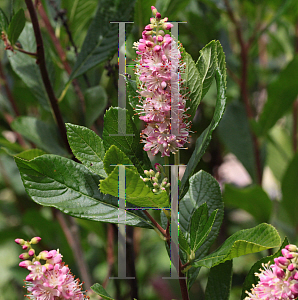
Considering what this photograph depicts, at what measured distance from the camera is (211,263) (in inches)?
18.2

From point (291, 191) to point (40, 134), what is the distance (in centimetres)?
81

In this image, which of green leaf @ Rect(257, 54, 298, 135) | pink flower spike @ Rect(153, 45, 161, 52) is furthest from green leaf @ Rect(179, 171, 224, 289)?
green leaf @ Rect(257, 54, 298, 135)

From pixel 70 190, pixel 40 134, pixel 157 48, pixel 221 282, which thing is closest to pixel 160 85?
pixel 157 48

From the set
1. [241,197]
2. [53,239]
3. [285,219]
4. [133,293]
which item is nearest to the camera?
[133,293]

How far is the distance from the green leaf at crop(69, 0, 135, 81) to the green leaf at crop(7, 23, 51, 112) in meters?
0.09

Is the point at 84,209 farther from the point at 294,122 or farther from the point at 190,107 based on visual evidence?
the point at 294,122

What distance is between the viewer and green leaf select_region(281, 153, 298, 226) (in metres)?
1.13

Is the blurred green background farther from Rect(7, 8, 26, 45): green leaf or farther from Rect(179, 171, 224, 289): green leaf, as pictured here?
Rect(179, 171, 224, 289): green leaf

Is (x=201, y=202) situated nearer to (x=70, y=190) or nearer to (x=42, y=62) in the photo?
(x=70, y=190)

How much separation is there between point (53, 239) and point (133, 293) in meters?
0.55

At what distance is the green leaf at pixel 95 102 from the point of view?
76 cm

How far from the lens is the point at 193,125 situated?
1241 mm

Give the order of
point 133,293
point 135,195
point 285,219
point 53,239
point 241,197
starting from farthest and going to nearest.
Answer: point 285,219
point 53,239
point 241,197
point 133,293
point 135,195

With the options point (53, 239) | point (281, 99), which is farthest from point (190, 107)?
point (53, 239)
